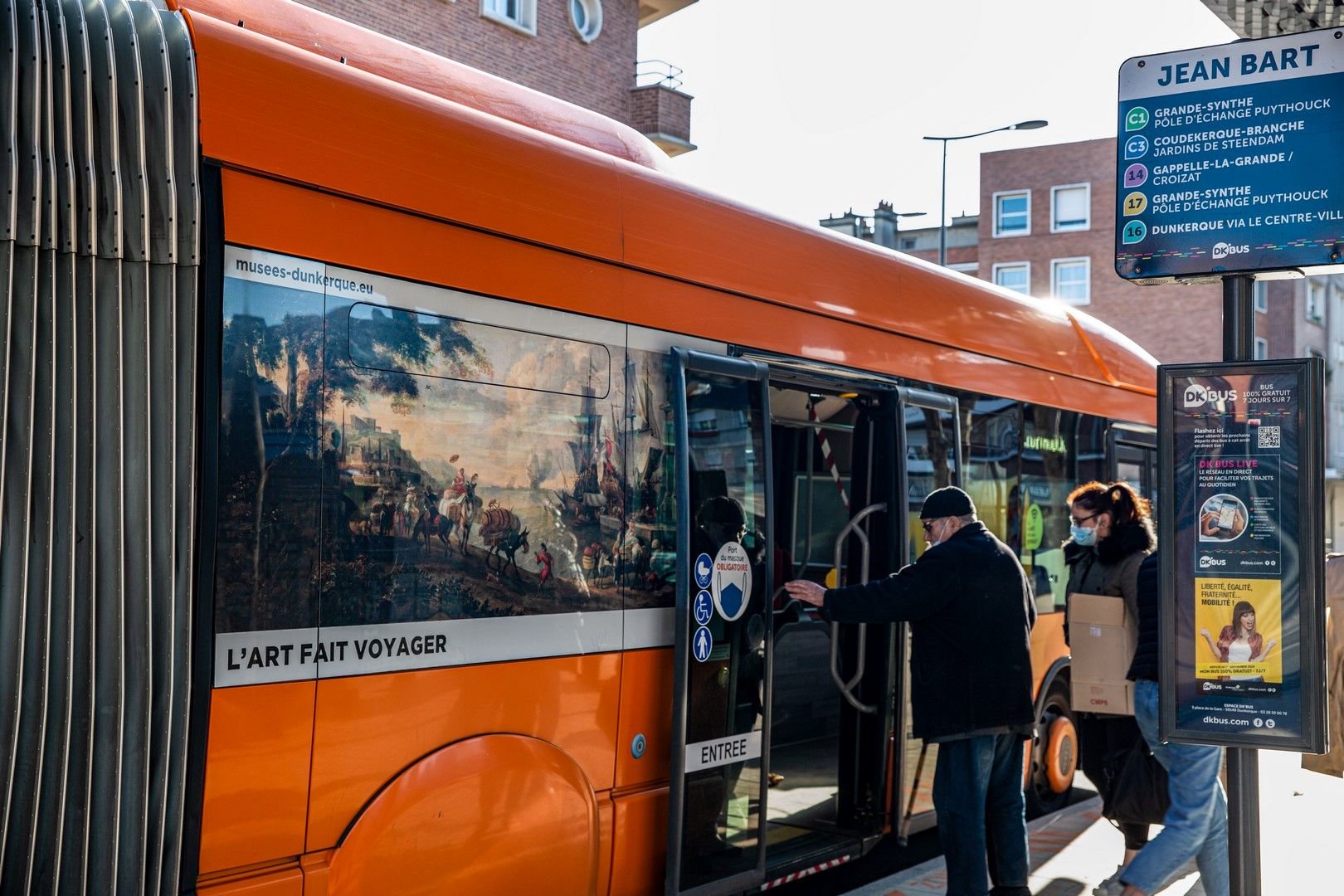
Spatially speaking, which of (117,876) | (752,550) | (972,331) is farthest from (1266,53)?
(117,876)

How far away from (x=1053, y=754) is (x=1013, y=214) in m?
44.5

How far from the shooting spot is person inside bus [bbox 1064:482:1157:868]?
6.11 m

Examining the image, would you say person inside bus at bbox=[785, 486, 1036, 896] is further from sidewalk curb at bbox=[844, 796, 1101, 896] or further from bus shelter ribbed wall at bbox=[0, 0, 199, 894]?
bus shelter ribbed wall at bbox=[0, 0, 199, 894]

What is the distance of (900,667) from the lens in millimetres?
6270

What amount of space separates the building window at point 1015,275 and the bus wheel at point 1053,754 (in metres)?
43.2

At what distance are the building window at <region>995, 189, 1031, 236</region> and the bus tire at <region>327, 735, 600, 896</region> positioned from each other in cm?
4804

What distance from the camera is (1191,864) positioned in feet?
23.1

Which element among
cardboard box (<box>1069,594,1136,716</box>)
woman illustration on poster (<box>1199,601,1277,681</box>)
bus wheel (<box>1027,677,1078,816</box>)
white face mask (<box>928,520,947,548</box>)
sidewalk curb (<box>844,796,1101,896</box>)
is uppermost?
white face mask (<box>928,520,947,548</box>)

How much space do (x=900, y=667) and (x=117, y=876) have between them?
3950 mm

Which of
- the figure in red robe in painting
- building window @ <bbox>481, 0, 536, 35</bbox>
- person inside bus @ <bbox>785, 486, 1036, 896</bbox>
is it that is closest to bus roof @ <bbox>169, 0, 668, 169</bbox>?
the figure in red robe in painting

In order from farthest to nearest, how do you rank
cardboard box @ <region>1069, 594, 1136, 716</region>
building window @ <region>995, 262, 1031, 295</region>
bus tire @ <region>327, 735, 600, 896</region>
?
building window @ <region>995, 262, 1031, 295</region> < cardboard box @ <region>1069, 594, 1136, 716</region> < bus tire @ <region>327, 735, 600, 896</region>

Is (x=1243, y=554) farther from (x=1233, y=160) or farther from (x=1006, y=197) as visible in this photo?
(x=1006, y=197)

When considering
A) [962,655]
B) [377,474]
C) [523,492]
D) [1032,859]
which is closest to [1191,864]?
[1032,859]

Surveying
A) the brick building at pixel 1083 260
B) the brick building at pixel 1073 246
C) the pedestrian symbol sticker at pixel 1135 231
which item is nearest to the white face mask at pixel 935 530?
the pedestrian symbol sticker at pixel 1135 231
